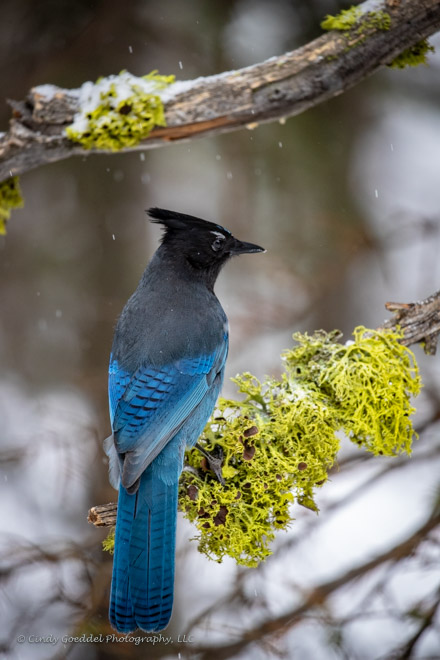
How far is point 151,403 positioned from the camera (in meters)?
3.00

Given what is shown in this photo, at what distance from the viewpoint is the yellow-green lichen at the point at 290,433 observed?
2797mm

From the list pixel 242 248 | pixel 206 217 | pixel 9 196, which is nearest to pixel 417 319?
pixel 242 248

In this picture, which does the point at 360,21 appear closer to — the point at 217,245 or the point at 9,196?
the point at 217,245

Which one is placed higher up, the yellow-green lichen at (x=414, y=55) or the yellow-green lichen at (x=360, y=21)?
the yellow-green lichen at (x=360, y=21)

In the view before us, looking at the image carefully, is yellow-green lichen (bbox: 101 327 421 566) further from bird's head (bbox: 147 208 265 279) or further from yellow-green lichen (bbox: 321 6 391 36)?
yellow-green lichen (bbox: 321 6 391 36)

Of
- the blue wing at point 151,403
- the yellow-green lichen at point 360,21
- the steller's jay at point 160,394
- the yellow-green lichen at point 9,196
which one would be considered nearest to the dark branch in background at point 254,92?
the yellow-green lichen at point 360,21

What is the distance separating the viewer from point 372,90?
5.16 m

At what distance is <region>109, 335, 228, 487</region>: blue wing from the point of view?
9.27ft

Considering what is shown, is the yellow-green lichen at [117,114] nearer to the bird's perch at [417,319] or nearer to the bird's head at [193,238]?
the bird's head at [193,238]

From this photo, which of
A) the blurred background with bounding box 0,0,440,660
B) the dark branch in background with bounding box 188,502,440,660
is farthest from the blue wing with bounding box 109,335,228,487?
Result: the blurred background with bounding box 0,0,440,660

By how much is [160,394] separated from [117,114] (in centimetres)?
126

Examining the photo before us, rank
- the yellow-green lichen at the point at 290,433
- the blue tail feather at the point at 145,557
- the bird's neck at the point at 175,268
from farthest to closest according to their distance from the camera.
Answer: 1. the bird's neck at the point at 175,268
2. the yellow-green lichen at the point at 290,433
3. the blue tail feather at the point at 145,557

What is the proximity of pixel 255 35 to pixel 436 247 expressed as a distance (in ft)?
6.21

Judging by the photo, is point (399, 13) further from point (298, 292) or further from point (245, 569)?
point (245, 569)
